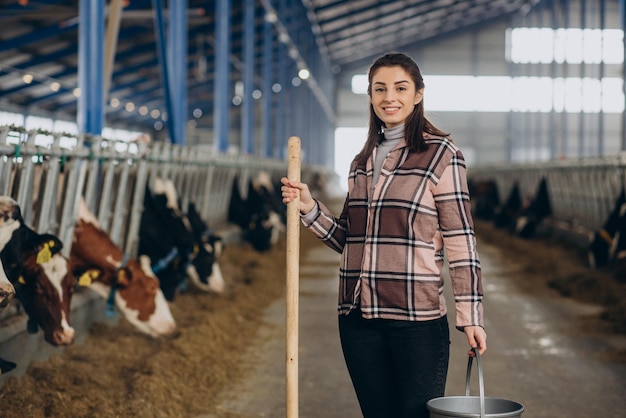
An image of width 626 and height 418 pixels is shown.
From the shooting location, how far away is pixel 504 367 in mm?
6727

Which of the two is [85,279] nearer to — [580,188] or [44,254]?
[44,254]

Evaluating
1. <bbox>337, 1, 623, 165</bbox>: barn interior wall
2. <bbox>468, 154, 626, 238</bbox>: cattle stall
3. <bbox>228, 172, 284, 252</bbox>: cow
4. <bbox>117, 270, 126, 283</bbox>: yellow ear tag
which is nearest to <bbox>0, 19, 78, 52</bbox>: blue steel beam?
<bbox>228, 172, 284, 252</bbox>: cow

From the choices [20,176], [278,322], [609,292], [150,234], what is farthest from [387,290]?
[609,292]

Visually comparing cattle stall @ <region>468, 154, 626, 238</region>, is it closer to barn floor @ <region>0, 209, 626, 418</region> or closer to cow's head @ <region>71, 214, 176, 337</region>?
barn floor @ <region>0, 209, 626, 418</region>

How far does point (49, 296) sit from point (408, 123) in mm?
2487

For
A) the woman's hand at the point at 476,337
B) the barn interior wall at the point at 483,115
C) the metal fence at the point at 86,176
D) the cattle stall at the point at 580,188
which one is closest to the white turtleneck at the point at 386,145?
the woman's hand at the point at 476,337

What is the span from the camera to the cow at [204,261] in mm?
8648

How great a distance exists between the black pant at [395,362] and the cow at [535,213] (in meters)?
14.2

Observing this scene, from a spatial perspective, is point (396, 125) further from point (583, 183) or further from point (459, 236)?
point (583, 183)

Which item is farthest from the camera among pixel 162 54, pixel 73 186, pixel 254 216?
pixel 254 216

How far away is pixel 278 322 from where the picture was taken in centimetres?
848

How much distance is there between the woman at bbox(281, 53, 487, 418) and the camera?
3.01 meters

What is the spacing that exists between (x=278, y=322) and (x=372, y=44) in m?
37.2

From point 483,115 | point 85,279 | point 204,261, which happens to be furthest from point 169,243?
point 483,115
